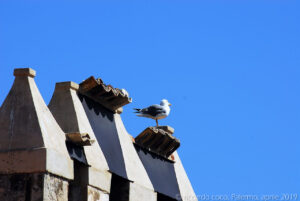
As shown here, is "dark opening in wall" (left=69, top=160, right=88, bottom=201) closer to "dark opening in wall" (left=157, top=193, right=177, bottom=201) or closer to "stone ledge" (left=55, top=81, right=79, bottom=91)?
"stone ledge" (left=55, top=81, right=79, bottom=91)

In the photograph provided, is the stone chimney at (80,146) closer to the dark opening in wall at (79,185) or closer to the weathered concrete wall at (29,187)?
the dark opening in wall at (79,185)

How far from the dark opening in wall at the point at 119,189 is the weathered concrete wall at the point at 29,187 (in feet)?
6.84

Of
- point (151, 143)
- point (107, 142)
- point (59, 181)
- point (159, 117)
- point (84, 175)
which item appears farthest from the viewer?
point (159, 117)

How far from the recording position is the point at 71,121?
11.1 meters

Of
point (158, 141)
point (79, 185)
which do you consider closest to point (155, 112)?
point (158, 141)

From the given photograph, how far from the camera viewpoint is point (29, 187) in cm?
975

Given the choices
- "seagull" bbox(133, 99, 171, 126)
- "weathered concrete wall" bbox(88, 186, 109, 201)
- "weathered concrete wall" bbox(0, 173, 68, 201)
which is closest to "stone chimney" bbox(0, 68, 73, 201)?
"weathered concrete wall" bbox(0, 173, 68, 201)

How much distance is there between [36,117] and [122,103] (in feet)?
8.37

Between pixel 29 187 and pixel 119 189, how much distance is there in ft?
8.07

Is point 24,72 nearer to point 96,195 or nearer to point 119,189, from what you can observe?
point 96,195

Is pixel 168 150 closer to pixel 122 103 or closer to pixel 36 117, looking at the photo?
pixel 122 103

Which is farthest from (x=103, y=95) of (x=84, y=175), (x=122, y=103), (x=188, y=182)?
(x=188, y=182)

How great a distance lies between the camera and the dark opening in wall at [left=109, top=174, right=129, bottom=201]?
1193 centimetres

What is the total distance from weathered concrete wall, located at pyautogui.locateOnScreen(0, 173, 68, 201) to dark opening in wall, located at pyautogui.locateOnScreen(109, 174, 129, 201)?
208cm
